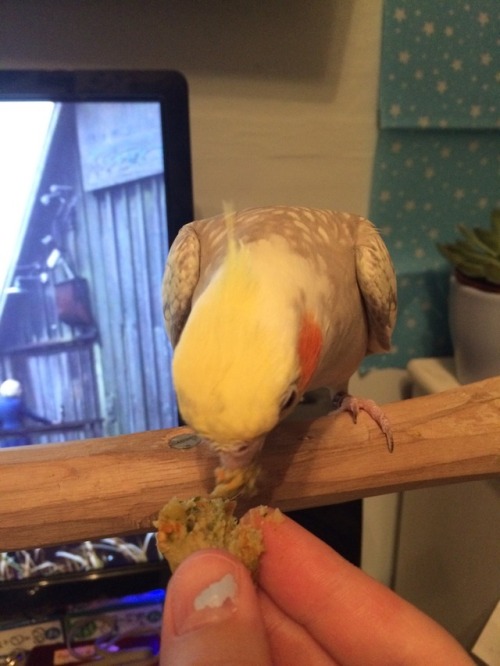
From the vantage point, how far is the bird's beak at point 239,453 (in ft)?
1.39

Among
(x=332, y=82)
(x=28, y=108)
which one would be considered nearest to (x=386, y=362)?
(x=332, y=82)

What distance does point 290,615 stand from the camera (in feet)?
1.82

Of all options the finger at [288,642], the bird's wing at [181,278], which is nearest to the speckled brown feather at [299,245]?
the bird's wing at [181,278]

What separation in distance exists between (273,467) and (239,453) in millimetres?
126

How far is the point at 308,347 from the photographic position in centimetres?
47

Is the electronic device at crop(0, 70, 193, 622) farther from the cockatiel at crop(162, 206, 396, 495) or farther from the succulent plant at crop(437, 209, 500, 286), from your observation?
the succulent plant at crop(437, 209, 500, 286)

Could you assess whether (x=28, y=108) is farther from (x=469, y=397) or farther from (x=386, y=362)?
(x=386, y=362)

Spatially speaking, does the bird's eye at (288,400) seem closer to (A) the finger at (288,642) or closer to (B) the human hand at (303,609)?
(B) the human hand at (303,609)

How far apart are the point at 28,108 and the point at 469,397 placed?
0.59 m

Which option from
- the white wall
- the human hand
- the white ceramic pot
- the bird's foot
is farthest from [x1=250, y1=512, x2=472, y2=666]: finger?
the white wall

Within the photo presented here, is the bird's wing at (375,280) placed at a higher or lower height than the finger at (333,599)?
higher

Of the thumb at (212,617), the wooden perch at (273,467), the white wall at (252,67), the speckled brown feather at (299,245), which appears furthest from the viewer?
the white wall at (252,67)

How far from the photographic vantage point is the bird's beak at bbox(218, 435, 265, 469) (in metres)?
0.42

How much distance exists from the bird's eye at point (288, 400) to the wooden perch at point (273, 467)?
0.11m
